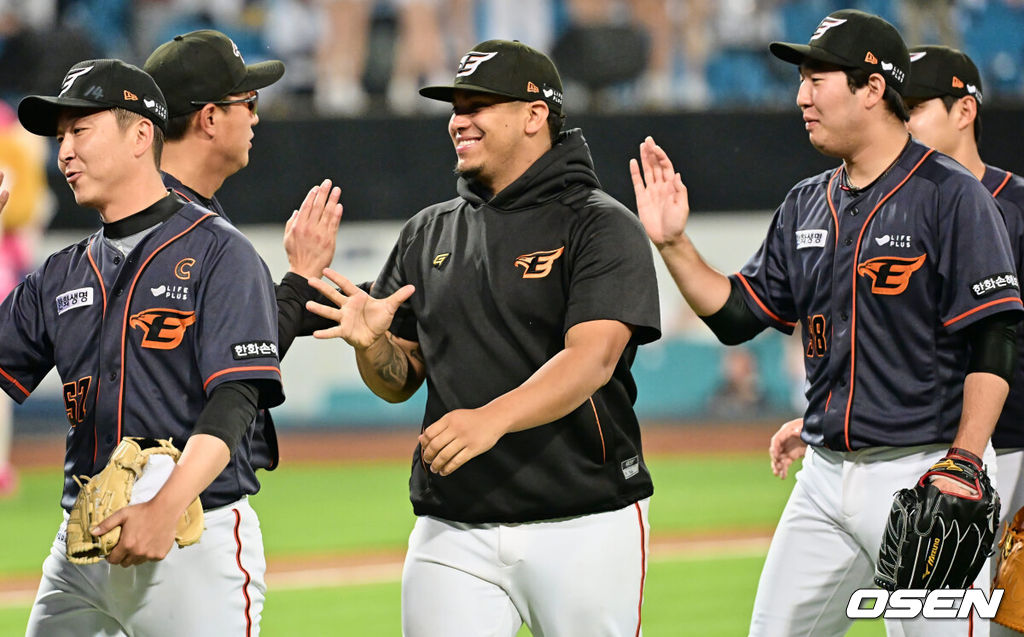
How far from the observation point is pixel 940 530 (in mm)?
3396

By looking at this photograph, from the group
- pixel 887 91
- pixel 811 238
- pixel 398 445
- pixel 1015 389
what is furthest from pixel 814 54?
pixel 398 445

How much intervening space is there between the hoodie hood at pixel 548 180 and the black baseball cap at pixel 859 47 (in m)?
0.75

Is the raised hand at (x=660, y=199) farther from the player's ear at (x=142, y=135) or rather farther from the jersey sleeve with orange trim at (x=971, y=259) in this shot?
the player's ear at (x=142, y=135)

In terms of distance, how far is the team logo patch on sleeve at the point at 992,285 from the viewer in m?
3.55

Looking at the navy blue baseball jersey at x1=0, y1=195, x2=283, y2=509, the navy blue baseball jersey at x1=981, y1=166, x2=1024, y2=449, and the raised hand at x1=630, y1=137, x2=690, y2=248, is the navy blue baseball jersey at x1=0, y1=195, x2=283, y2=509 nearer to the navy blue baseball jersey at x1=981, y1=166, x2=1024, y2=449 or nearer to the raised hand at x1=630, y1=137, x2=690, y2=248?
the raised hand at x1=630, y1=137, x2=690, y2=248

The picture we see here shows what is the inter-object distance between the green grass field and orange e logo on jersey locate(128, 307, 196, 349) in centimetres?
391

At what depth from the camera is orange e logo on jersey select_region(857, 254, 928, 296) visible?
3689 millimetres

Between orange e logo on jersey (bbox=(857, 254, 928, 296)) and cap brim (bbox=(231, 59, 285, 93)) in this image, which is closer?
orange e logo on jersey (bbox=(857, 254, 928, 296))

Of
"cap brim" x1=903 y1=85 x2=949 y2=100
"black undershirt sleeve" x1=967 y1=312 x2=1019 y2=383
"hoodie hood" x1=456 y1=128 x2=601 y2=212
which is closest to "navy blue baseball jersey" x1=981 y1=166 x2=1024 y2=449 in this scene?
"cap brim" x1=903 y1=85 x2=949 y2=100

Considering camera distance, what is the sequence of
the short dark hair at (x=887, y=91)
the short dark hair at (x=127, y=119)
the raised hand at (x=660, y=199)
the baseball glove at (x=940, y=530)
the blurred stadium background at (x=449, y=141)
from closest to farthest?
1. the short dark hair at (x=127, y=119)
2. the baseball glove at (x=940, y=530)
3. the short dark hair at (x=887, y=91)
4. the raised hand at (x=660, y=199)
5. the blurred stadium background at (x=449, y=141)

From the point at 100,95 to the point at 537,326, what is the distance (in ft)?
4.29

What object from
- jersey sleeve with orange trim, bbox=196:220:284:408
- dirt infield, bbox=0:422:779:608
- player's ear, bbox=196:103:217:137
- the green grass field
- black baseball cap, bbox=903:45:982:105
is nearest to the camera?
jersey sleeve with orange trim, bbox=196:220:284:408

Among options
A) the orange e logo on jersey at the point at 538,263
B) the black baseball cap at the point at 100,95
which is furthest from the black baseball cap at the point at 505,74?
the black baseball cap at the point at 100,95

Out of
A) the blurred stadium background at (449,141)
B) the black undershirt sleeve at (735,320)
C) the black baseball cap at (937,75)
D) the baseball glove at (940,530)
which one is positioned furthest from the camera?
the blurred stadium background at (449,141)
